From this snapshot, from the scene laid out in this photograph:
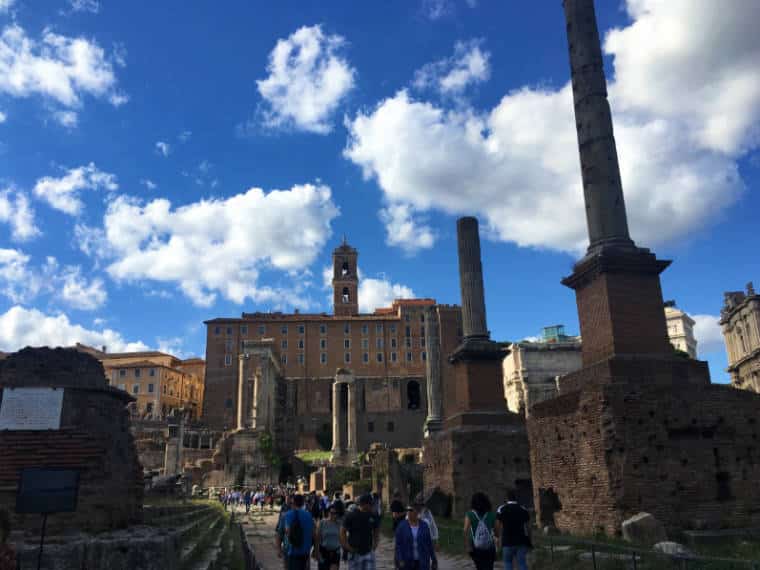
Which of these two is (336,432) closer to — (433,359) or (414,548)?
(433,359)

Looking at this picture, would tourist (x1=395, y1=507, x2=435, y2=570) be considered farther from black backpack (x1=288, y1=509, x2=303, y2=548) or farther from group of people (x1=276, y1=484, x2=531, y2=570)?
black backpack (x1=288, y1=509, x2=303, y2=548)

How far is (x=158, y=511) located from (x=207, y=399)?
2564 inches

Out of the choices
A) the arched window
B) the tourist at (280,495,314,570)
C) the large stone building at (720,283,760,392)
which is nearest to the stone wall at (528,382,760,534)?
the tourist at (280,495,314,570)

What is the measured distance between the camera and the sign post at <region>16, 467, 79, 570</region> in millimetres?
6879

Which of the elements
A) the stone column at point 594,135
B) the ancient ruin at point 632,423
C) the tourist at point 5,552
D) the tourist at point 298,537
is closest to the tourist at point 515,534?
the tourist at point 298,537

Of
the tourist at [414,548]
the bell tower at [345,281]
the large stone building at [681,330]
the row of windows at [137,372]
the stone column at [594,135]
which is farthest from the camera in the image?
the bell tower at [345,281]

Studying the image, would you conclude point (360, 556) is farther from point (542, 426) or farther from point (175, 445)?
point (175, 445)

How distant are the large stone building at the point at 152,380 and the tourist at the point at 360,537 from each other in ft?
242

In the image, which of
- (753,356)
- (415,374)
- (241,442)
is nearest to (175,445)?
(241,442)

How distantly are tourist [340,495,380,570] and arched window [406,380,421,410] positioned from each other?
75869 millimetres

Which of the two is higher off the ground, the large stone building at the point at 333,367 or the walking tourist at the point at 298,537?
the large stone building at the point at 333,367

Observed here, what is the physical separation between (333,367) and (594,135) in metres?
72.3

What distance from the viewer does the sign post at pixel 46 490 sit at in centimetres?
688

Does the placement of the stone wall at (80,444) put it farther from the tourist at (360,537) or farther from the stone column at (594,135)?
the stone column at (594,135)
